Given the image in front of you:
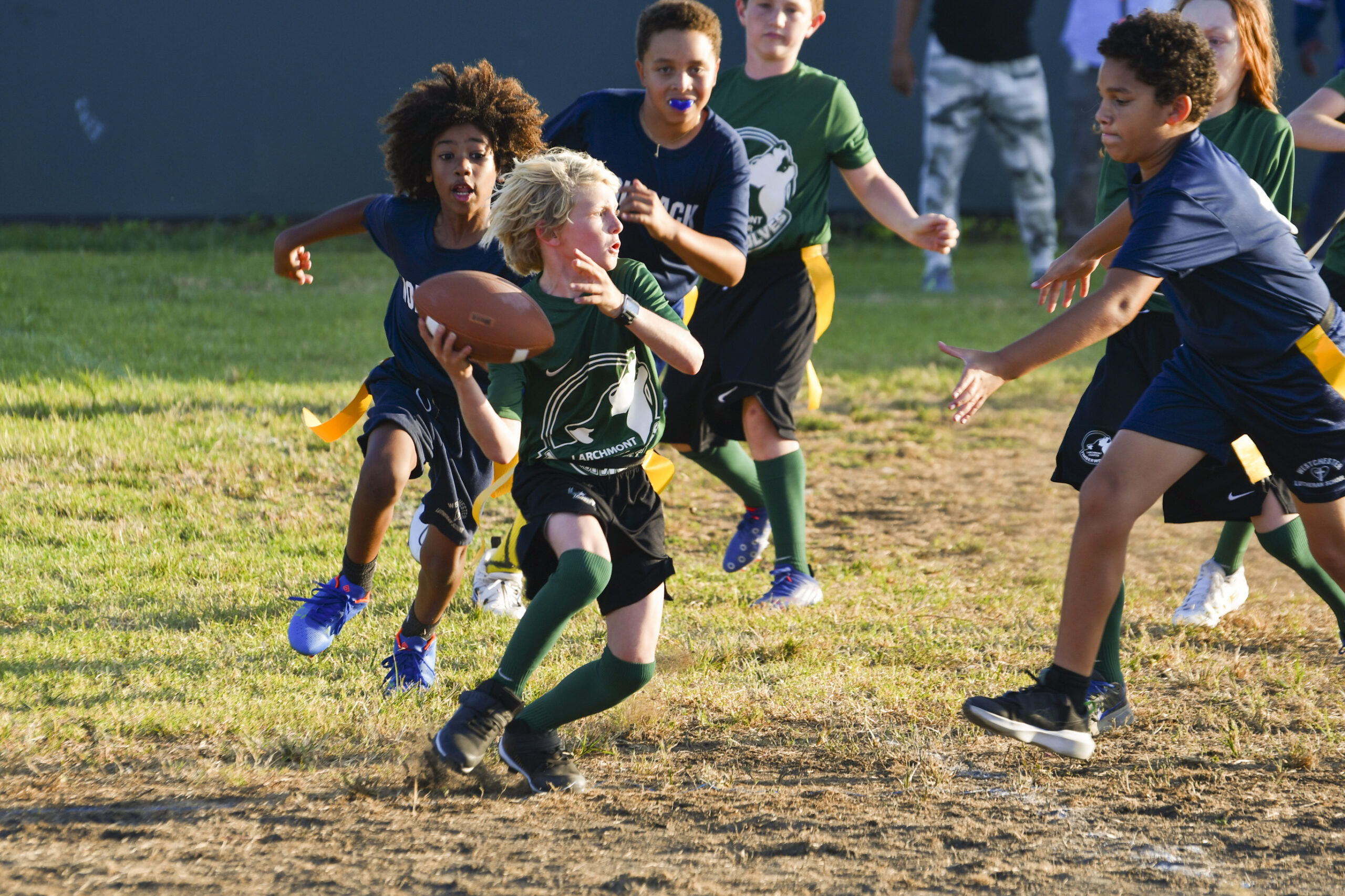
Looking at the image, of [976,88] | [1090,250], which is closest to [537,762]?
[1090,250]

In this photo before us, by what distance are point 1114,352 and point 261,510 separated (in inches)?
125

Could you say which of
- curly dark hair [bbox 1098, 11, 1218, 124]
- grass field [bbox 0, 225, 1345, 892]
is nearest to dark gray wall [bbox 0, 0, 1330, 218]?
grass field [bbox 0, 225, 1345, 892]

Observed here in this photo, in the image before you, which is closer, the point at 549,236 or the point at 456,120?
the point at 549,236

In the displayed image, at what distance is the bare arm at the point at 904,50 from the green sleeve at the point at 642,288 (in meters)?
7.64

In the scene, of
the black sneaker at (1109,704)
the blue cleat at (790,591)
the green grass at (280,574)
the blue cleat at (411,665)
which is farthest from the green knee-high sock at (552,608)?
the blue cleat at (790,591)

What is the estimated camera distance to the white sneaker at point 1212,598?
4.38 metres

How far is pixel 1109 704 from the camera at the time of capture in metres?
3.38

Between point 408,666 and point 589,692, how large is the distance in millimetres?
867

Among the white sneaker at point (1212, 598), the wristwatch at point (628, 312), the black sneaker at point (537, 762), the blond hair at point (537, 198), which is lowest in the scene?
the white sneaker at point (1212, 598)

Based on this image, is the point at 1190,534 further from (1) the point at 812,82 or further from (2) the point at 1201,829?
(2) the point at 1201,829

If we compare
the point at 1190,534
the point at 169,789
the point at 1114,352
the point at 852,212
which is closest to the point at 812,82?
the point at 1114,352

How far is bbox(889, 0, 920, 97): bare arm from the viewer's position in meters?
10.3

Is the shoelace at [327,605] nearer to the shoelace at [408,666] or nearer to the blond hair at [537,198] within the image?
the shoelace at [408,666]

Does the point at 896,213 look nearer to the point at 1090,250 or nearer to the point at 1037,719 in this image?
the point at 1090,250
